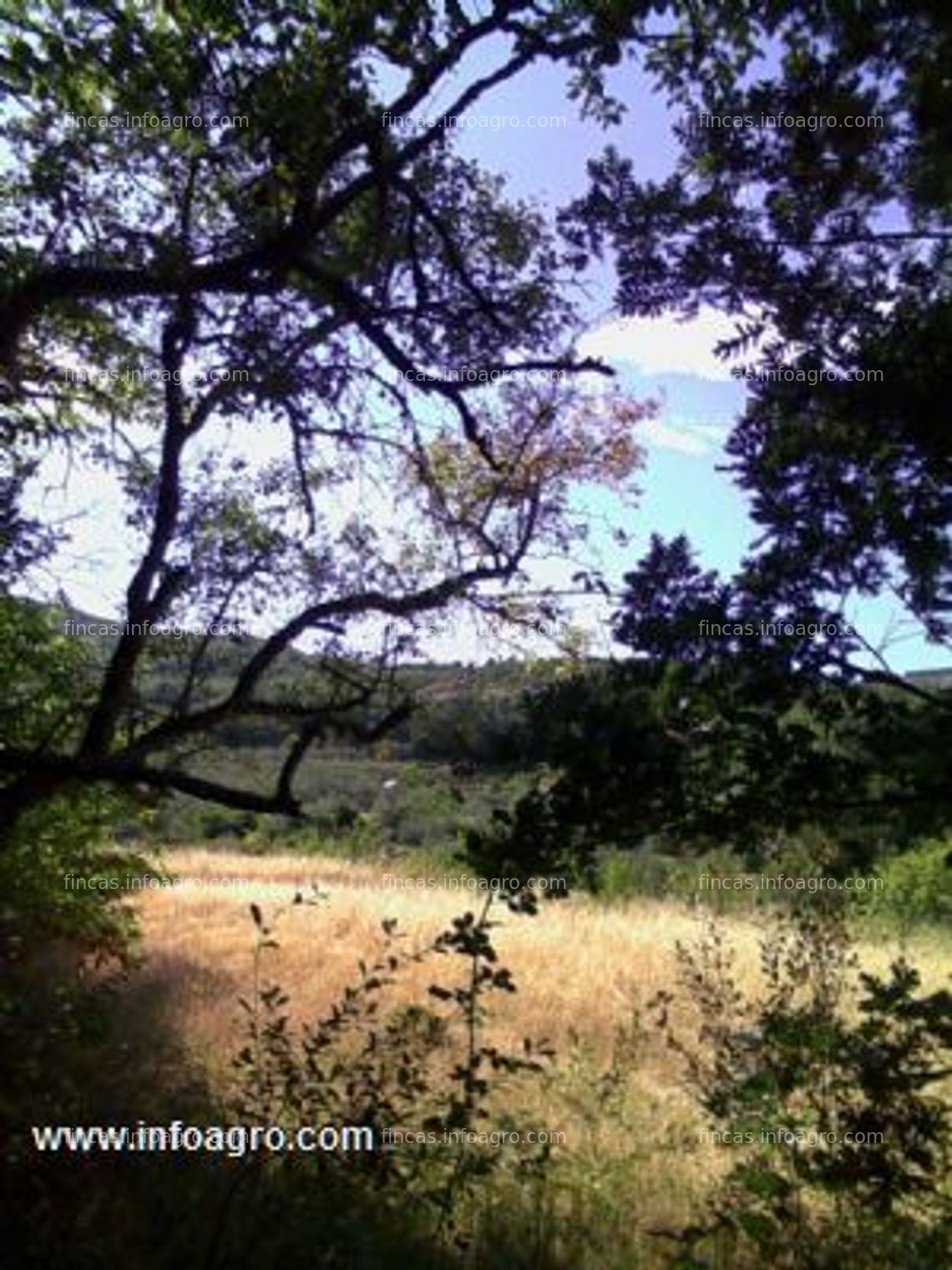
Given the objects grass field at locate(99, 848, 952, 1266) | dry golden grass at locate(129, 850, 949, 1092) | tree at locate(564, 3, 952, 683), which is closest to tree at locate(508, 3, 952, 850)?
tree at locate(564, 3, 952, 683)

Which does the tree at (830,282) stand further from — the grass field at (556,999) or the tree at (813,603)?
the grass field at (556,999)

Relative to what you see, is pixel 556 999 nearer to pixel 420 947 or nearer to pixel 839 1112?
pixel 420 947

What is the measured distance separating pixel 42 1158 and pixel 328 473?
574 cm

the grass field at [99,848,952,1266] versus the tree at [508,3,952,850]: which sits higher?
the tree at [508,3,952,850]

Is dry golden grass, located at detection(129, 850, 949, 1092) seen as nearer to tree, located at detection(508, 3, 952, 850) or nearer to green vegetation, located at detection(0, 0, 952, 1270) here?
green vegetation, located at detection(0, 0, 952, 1270)

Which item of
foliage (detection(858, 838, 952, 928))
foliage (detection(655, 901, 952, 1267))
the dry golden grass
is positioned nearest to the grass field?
the dry golden grass

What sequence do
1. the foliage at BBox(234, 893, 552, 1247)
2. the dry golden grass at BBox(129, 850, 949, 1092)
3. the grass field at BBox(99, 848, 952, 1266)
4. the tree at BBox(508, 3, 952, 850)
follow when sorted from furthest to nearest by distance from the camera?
the dry golden grass at BBox(129, 850, 949, 1092) → the grass field at BBox(99, 848, 952, 1266) → the foliage at BBox(234, 893, 552, 1247) → the tree at BBox(508, 3, 952, 850)

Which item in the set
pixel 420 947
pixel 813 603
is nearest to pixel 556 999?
pixel 420 947

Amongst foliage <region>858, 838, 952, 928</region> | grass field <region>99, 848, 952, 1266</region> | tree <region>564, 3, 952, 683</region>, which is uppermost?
tree <region>564, 3, 952, 683</region>

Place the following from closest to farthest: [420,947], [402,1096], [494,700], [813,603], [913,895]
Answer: [813,603] → [402,1096] → [494,700] → [420,947] → [913,895]

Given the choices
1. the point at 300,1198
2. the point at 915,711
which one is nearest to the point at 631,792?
the point at 915,711

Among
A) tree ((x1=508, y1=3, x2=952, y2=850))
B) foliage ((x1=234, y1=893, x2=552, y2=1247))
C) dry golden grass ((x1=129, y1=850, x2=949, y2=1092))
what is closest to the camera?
tree ((x1=508, y1=3, x2=952, y2=850))

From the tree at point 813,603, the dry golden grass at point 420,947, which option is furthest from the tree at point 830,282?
the dry golden grass at point 420,947

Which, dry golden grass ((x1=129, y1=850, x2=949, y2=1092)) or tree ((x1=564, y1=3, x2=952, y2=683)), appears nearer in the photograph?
tree ((x1=564, y1=3, x2=952, y2=683))
